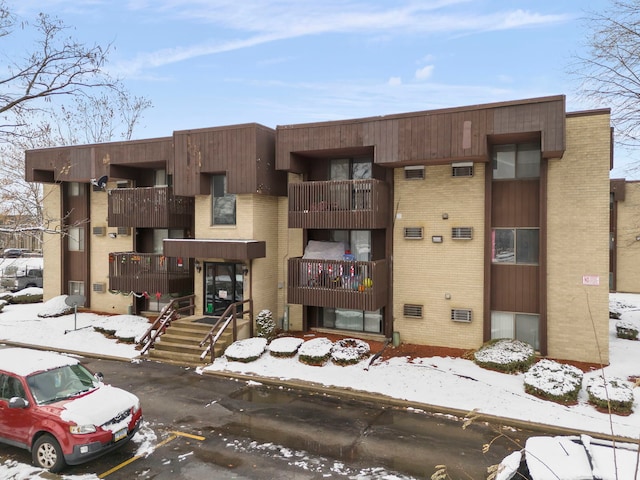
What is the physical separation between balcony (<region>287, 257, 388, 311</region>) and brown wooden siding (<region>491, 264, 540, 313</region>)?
4003 mm

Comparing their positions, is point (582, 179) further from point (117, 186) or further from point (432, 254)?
point (117, 186)

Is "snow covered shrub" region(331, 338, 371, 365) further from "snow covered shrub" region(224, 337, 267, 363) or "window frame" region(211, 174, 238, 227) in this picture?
"window frame" region(211, 174, 238, 227)

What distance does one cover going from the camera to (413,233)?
1658 centimetres

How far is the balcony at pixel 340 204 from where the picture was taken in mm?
15594

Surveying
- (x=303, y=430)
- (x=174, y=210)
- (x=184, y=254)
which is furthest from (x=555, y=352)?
(x=174, y=210)

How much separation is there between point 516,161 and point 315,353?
9.78 meters

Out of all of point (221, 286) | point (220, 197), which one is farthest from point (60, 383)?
point (220, 197)

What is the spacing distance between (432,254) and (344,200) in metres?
3.94

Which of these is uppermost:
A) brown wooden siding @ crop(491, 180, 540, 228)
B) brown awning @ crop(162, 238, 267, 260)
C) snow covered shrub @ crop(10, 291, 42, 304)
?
brown wooden siding @ crop(491, 180, 540, 228)

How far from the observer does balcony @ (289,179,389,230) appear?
1559 centimetres

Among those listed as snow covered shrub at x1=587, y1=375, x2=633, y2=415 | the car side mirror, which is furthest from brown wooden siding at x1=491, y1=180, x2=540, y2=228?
the car side mirror

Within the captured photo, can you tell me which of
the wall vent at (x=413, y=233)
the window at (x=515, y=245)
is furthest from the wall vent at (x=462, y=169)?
the wall vent at (x=413, y=233)

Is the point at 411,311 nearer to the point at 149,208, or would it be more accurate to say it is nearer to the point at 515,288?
the point at 515,288

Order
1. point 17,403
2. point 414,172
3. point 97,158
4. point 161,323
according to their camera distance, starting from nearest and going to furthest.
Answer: point 17,403 → point 414,172 → point 161,323 → point 97,158
